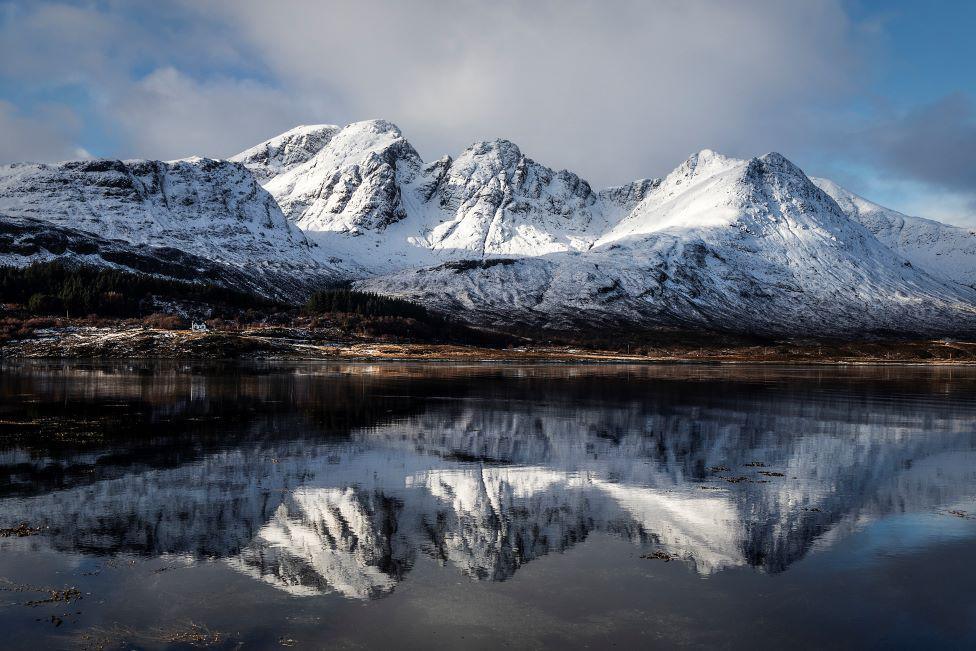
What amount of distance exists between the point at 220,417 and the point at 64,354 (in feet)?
341

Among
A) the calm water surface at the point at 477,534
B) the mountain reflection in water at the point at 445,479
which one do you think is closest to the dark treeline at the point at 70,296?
the mountain reflection in water at the point at 445,479

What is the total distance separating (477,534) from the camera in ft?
71.2

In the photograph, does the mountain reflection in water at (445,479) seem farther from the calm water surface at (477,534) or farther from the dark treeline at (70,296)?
the dark treeline at (70,296)

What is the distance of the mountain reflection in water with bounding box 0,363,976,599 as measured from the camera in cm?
2031

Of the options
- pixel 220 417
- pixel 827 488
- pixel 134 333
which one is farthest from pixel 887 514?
pixel 134 333

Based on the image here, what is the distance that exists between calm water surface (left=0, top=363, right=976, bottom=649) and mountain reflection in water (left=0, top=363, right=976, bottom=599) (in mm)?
145

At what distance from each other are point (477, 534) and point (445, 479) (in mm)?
7719

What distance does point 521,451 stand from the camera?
3678 cm

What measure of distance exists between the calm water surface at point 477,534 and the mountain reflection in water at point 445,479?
14cm

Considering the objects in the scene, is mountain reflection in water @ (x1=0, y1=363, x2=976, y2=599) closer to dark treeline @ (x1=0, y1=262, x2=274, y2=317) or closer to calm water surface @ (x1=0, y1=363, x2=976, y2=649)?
calm water surface @ (x1=0, y1=363, x2=976, y2=649)

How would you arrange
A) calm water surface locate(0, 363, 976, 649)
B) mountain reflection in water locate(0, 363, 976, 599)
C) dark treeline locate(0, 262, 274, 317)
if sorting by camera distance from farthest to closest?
1. dark treeline locate(0, 262, 274, 317)
2. mountain reflection in water locate(0, 363, 976, 599)
3. calm water surface locate(0, 363, 976, 649)

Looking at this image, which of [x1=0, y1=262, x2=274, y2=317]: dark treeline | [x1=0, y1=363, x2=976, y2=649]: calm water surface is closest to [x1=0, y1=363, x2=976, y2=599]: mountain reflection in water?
[x1=0, y1=363, x2=976, y2=649]: calm water surface

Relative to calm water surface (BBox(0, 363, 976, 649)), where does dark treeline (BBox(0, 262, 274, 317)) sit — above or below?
above

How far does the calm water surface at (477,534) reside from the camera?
50.1 ft
